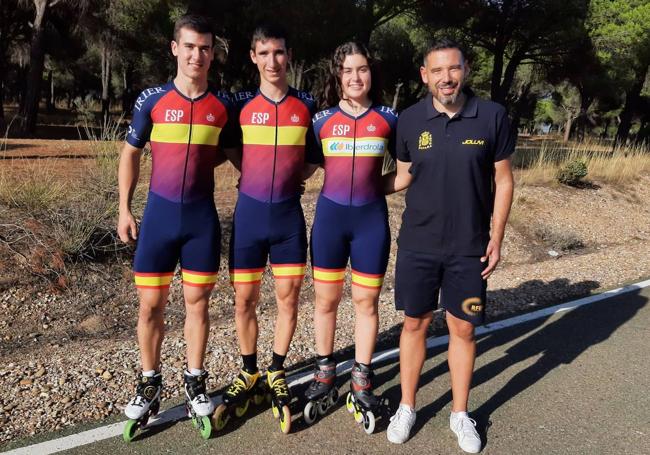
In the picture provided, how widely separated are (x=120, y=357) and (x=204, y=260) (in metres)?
1.32

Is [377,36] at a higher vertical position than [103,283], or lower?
higher

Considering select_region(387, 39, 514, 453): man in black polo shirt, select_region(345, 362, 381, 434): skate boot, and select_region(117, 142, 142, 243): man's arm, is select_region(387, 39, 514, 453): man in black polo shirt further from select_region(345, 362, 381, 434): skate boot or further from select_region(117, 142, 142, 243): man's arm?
select_region(117, 142, 142, 243): man's arm

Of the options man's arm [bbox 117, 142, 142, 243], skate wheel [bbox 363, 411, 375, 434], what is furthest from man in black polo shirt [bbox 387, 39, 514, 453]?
man's arm [bbox 117, 142, 142, 243]

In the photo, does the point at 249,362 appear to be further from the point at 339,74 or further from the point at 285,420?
the point at 339,74

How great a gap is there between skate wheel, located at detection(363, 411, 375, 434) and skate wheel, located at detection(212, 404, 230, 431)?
0.82 metres

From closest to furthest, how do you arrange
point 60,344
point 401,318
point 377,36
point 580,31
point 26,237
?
1. point 60,344
2. point 401,318
3. point 26,237
4. point 580,31
5. point 377,36

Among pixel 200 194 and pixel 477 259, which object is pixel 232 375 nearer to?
pixel 200 194

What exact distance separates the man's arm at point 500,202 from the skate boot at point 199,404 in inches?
68.5

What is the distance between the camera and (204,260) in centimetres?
310

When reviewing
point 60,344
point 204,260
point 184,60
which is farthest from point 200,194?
point 60,344

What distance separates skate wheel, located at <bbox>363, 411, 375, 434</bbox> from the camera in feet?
10.3

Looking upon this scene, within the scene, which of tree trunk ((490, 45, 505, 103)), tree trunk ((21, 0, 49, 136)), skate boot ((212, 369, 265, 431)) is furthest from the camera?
tree trunk ((490, 45, 505, 103))

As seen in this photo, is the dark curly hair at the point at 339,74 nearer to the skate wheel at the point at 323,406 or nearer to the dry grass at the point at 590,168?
the skate wheel at the point at 323,406

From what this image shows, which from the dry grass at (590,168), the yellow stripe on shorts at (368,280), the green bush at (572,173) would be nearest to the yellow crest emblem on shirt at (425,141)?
the yellow stripe on shorts at (368,280)
